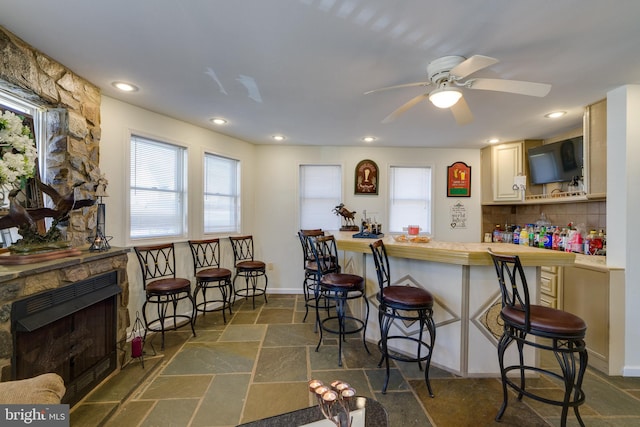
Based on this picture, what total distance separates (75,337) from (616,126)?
4.54 meters

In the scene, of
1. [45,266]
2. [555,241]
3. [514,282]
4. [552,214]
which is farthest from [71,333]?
[552,214]

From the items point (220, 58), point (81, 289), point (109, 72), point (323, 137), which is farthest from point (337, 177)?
point (81, 289)

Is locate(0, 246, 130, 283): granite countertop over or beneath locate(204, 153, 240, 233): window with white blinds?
beneath

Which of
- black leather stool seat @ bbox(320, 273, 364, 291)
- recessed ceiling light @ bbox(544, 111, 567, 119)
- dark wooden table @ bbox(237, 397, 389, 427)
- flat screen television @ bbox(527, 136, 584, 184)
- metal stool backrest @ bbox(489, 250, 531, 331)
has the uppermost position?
recessed ceiling light @ bbox(544, 111, 567, 119)

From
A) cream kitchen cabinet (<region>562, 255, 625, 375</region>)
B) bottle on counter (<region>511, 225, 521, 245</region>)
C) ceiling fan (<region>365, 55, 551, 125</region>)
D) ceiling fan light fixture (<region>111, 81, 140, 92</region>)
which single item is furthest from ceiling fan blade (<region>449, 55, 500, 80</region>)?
bottle on counter (<region>511, 225, 521, 245</region>)

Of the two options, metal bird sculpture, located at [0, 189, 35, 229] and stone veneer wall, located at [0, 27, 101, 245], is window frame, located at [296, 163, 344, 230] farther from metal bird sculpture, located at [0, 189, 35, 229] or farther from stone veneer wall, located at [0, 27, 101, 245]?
metal bird sculpture, located at [0, 189, 35, 229]

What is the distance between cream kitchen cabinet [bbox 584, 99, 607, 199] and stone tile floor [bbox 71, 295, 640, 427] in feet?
5.36

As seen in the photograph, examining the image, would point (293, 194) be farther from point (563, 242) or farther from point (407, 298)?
point (563, 242)

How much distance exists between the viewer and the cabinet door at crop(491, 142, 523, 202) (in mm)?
3878

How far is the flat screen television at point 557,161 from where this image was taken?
316 centimetres

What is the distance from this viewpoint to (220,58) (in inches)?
74.8

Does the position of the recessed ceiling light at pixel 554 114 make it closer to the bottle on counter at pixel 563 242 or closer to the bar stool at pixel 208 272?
the bottle on counter at pixel 563 242

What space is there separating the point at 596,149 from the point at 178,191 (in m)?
4.47

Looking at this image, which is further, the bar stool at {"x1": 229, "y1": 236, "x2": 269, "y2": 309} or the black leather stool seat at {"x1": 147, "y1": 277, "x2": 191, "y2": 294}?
the bar stool at {"x1": 229, "y1": 236, "x2": 269, "y2": 309}
